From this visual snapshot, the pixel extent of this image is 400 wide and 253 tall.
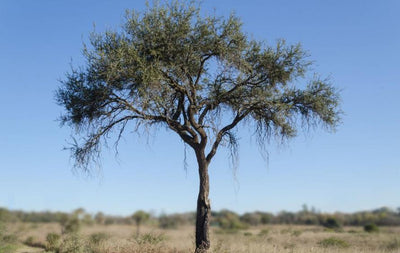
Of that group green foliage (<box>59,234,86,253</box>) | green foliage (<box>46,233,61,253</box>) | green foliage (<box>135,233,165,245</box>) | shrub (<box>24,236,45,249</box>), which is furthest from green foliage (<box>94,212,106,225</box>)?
green foliage (<box>135,233,165,245</box>)

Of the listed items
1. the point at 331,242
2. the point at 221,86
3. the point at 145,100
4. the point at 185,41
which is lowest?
the point at 331,242

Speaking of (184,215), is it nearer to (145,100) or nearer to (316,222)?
(316,222)

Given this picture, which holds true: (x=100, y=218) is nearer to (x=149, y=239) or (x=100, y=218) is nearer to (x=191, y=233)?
(x=191, y=233)

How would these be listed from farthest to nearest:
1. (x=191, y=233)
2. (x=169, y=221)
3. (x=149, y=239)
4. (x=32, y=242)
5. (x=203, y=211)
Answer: (x=169, y=221) → (x=32, y=242) → (x=191, y=233) → (x=149, y=239) → (x=203, y=211)

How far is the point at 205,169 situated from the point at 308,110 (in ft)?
16.2

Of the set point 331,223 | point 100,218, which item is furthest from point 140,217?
point 331,223

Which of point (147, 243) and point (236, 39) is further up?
point (236, 39)

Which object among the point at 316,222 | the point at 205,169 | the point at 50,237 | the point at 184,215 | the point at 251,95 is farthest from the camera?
the point at 184,215

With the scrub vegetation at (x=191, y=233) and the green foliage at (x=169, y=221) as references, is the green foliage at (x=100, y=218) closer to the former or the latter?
the scrub vegetation at (x=191, y=233)

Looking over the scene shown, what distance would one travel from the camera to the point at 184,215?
69125 mm

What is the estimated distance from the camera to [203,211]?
605 inches

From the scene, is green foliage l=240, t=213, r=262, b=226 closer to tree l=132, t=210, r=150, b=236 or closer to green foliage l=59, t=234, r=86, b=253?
tree l=132, t=210, r=150, b=236

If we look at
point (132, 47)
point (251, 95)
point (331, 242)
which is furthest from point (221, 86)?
point (331, 242)

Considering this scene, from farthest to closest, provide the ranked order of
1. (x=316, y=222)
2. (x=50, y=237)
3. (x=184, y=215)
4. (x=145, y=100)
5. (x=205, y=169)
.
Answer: (x=184, y=215) < (x=316, y=222) < (x=50, y=237) < (x=205, y=169) < (x=145, y=100)
